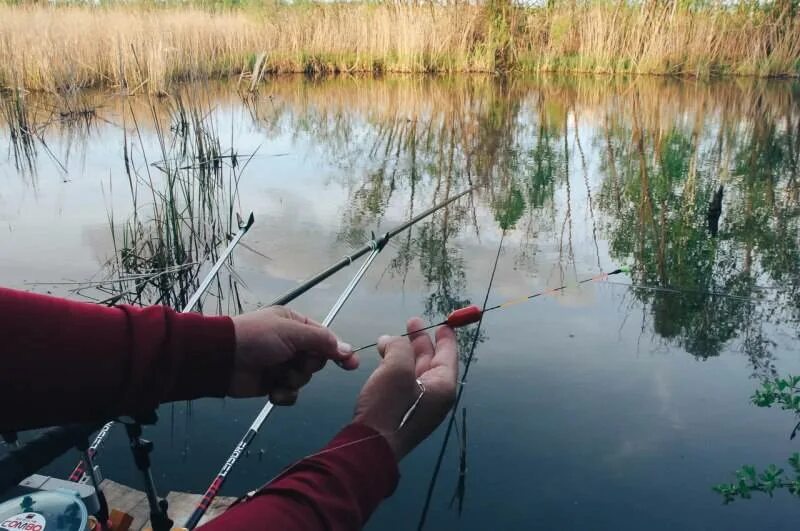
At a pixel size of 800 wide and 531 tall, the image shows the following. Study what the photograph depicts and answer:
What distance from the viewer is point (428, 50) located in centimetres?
1298

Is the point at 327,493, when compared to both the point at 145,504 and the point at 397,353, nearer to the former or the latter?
the point at 397,353

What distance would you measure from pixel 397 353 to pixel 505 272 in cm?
265

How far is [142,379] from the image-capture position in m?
0.83

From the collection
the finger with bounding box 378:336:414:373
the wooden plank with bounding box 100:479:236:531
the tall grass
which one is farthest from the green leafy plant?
the tall grass

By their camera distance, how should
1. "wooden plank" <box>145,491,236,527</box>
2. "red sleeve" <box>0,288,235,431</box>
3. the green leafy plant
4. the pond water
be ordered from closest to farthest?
1. "red sleeve" <box>0,288,235,431</box>
2. the green leafy plant
3. "wooden plank" <box>145,491,236,527</box>
4. the pond water

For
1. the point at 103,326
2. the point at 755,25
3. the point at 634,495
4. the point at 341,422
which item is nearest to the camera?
the point at 103,326

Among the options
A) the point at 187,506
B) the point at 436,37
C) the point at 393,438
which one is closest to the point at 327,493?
the point at 393,438

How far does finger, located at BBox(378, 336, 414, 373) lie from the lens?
1103 mm

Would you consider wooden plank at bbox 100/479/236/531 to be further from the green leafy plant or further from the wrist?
the green leafy plant

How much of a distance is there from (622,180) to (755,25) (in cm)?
834

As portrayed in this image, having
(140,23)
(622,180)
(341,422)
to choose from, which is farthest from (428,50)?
(341,422)

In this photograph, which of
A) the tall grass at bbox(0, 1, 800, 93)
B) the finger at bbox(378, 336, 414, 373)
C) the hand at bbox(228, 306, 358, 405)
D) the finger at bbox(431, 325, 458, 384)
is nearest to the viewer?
the hand at bbox(228, 306, 358, 405)

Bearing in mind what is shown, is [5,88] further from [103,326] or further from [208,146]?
[103,326]

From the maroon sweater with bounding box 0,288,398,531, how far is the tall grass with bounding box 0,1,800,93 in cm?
911
